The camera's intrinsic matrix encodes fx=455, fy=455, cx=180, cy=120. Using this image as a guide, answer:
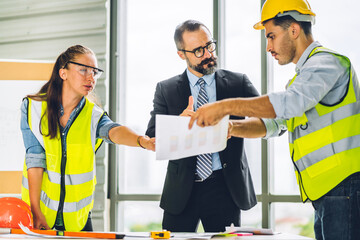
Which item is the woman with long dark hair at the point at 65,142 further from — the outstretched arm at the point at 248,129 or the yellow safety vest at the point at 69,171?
the outstretched arm at the point at 248,129

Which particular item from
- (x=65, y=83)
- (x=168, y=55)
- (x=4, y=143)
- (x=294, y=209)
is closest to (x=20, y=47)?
(x=4, y=143)

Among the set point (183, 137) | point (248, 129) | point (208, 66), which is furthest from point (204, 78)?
point (183, 137)

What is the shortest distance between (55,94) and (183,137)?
111 cm

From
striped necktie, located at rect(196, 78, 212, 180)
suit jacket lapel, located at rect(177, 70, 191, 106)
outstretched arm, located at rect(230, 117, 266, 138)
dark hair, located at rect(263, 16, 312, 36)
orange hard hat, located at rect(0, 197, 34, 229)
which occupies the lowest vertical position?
orange hard hat, located at rect(0, 197, 34, 229)

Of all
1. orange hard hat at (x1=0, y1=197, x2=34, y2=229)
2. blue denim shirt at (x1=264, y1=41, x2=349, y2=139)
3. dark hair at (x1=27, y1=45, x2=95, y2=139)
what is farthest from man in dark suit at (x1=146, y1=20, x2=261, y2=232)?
orange hard hat at (x1=0, y1=197, x2=34, y2=229)

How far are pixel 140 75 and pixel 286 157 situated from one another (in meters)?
1.60

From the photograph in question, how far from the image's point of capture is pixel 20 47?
15.0ft

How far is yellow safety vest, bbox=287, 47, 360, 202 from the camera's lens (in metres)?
1.94

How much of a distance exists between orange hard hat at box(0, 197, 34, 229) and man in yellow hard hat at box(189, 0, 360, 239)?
860 mm

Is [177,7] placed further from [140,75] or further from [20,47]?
[20,47]

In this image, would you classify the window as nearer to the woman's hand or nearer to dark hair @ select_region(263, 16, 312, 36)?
the woman's hand

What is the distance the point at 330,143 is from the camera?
6.48 feet

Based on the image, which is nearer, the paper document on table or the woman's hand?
the paper document on table

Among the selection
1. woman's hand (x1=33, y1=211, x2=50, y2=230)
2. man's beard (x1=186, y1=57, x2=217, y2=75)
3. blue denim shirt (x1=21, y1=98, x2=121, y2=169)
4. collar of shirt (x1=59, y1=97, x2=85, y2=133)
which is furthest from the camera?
man's beard (x1=186, y1=57, x2=217, y2=75)
